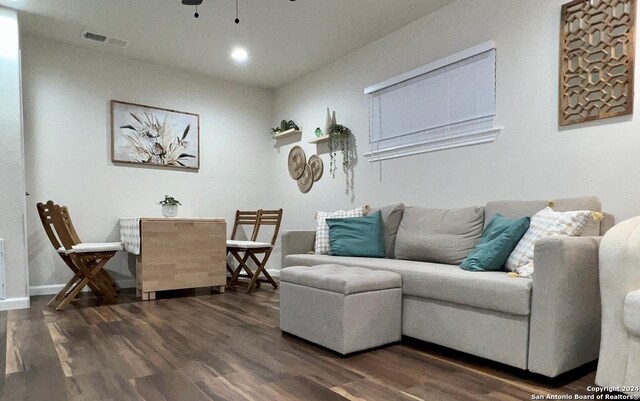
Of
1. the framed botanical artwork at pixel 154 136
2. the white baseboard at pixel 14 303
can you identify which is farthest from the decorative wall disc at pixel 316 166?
the white baseboard at pixel 14 303

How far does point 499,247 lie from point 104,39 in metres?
3.94

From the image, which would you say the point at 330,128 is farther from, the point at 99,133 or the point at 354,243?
the point at 99,133

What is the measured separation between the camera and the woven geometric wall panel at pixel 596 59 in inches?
88.0

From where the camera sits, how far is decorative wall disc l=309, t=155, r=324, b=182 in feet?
14.8

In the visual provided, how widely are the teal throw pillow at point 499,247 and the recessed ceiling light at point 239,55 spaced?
306cm

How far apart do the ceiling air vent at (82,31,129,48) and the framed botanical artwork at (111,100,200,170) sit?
590 mm

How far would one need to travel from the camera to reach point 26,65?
3.81 metres

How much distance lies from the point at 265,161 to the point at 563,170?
3658 millimetres

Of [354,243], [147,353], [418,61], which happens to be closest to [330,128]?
[418,61]

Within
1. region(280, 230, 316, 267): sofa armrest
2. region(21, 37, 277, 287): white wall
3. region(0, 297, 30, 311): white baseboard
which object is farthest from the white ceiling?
region(0, 297, 30, 311): white baseboard

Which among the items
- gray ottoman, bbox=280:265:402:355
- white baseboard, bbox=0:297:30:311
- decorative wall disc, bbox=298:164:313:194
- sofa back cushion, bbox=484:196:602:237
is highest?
decorative wall disc, bbox=298:164:313:194

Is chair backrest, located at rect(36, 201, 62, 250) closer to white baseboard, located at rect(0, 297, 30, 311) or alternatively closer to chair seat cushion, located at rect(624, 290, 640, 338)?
white baseboard, located at rect(0, 297, 30, 311)

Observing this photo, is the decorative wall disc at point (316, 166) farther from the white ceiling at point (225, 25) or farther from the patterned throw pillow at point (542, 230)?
the patterned throw pillow at point (542, 230)

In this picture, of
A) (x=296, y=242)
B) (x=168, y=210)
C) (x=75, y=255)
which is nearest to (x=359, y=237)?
(x=296, y=242)
